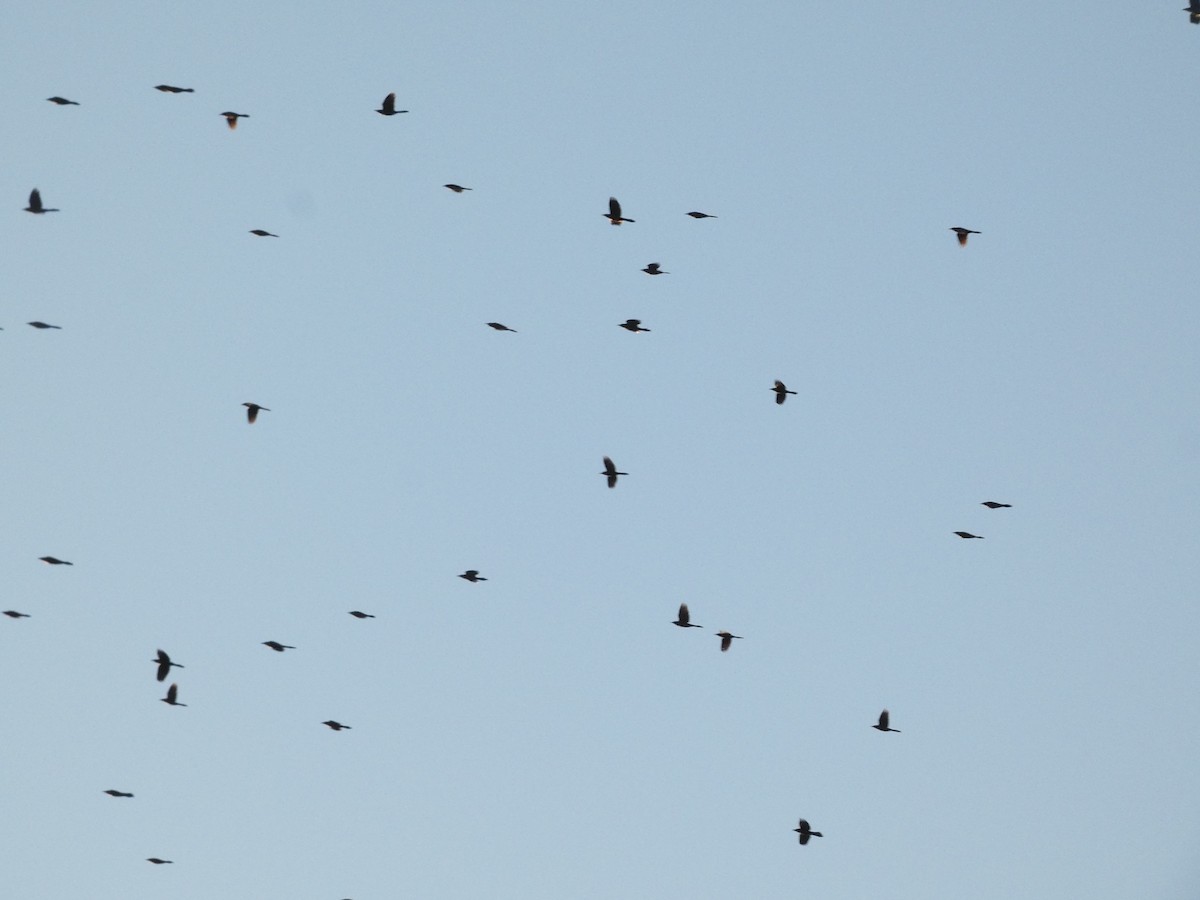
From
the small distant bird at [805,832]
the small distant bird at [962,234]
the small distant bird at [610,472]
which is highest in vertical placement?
the small distant bird at [962,234]

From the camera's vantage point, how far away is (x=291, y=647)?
359ft

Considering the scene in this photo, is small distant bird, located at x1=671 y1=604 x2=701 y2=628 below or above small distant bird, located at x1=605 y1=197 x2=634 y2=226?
below

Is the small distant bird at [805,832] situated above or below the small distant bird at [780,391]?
below

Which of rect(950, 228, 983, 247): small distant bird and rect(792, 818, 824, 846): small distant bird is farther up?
rect(950, 228, 983, 247): small distant bird

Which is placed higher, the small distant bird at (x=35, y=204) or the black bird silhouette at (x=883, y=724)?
the small distant bird at (x=35, y=204)

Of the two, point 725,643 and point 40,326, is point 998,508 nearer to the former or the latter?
point 725,643

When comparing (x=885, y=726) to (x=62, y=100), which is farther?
(x=885, y=726)

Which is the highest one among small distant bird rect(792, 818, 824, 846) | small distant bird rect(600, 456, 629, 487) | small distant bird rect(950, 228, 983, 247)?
small distant bird rect(950, 228, 983, 247)

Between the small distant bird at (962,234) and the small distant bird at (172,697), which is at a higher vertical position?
the small distant bird at (962,234)

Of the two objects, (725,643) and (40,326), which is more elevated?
(40,326)

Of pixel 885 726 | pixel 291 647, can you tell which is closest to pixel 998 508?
pixel 885 726

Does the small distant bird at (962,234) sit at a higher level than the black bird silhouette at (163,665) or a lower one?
higher

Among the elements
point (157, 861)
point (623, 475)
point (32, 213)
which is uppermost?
point (32, 213)

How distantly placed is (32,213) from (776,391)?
3098 centimetres
